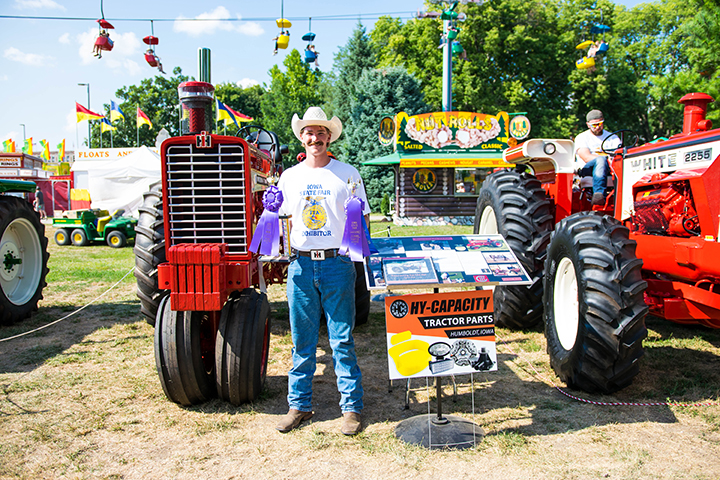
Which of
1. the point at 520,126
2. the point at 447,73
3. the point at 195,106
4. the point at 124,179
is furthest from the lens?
the point at 520,126

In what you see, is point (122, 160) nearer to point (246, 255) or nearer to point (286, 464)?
point (246, 255)

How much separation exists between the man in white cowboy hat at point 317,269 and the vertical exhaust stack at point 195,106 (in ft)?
5.12

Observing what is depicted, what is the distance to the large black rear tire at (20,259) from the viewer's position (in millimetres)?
6223

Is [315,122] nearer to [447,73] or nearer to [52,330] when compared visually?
[52,330]

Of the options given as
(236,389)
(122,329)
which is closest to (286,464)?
(236,389)

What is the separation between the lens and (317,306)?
11.6 feet

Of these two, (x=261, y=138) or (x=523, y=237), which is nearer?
(x=523, y=237)

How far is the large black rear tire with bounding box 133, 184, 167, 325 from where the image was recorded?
5.29 metres

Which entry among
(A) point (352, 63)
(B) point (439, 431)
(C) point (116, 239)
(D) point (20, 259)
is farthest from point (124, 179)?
(A) point (352, 63)

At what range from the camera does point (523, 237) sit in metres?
5.31

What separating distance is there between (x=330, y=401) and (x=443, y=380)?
1.04 meters

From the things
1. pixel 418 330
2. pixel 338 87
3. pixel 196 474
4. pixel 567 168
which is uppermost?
pixel 338 87

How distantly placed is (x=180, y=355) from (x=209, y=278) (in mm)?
594

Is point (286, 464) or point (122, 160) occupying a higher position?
point (122, 160)
